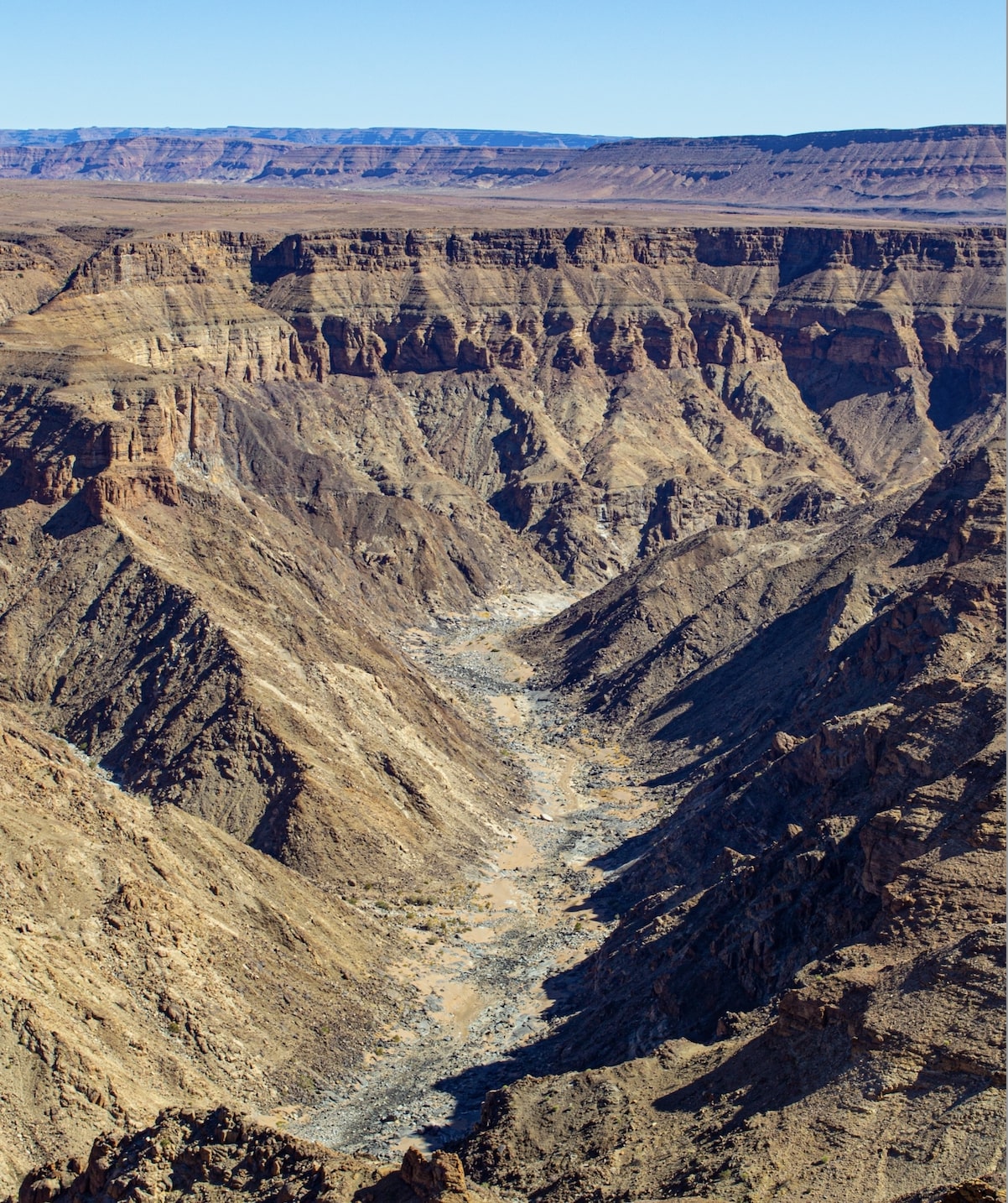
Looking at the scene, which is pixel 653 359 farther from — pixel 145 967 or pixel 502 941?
pixel 145 967

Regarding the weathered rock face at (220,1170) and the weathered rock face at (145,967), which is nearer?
the weathered rock face at (220,1170)

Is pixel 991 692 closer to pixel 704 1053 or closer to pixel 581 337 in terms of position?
pixel 704 1053

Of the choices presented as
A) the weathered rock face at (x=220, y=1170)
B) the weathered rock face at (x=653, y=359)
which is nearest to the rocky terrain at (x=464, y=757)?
the weathered rock face at (x=220, y=1170)

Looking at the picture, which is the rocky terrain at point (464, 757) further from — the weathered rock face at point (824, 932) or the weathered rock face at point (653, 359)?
the weathered rock face at point (653, 359)

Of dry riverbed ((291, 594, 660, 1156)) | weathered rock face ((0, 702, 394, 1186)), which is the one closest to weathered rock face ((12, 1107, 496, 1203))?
weathered rock face ((0, 702, 394, 1186))

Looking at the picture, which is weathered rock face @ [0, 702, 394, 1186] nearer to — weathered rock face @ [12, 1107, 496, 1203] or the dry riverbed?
the dry riverbed
